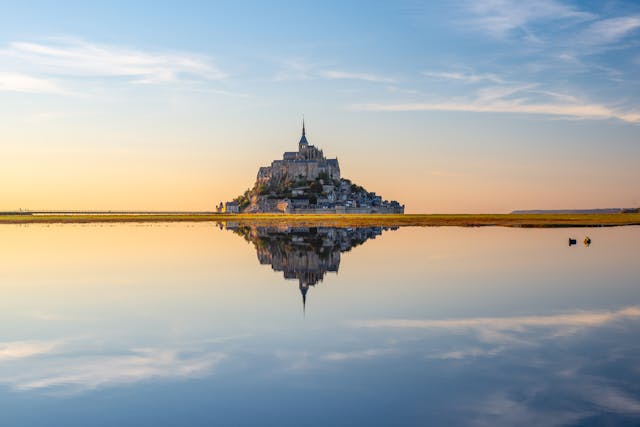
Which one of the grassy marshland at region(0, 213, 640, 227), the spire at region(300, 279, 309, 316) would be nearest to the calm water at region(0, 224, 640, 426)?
the spire at region(300, 279, 309, 316)

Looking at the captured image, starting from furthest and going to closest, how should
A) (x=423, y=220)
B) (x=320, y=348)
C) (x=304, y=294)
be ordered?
(x=423, y=220) → (x=304, y=294) → (x=320, y=348)

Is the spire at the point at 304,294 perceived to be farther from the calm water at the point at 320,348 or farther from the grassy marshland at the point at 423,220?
the grassy marshland at the point at 423,220

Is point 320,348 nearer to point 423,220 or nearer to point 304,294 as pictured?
point 304,294

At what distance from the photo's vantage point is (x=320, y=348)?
12680 millimetres

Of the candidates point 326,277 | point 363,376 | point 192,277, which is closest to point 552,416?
point 363,376

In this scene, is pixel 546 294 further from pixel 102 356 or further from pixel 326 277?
pixel 102 356

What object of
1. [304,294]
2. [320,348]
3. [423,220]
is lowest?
[320,348]

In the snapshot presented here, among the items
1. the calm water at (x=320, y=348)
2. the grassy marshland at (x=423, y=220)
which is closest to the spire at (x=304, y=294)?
the calm water at (x=320, y=348)

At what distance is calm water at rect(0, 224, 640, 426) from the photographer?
9031mm

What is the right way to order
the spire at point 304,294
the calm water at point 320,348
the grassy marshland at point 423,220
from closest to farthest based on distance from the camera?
the calm water at point 320,348 < the spire at point 304,294 < the grassy marshland at point 423,220

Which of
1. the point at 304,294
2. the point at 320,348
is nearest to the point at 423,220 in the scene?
the point at 304,294

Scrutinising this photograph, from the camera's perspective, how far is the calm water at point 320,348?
9031 millimetres

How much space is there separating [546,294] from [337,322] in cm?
883

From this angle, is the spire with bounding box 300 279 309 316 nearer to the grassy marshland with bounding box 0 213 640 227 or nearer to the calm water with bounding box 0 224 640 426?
the calm water with bounding box 0 224 640 426
